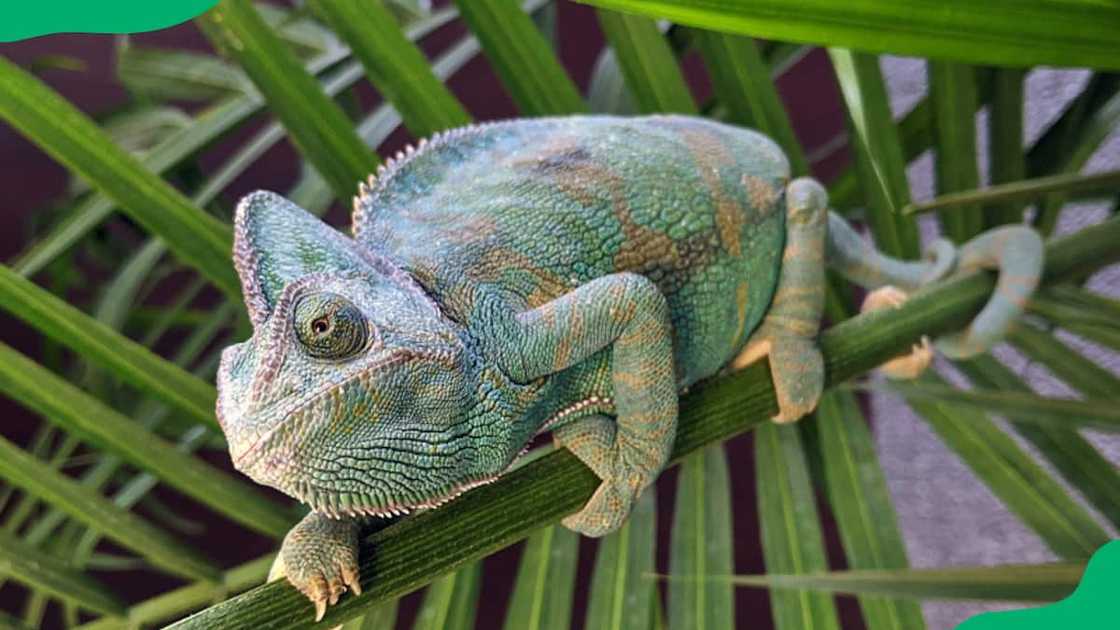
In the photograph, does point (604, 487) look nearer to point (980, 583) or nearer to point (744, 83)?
point (980, 583)

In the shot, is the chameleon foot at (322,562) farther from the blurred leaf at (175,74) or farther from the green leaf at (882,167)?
the blurred leaf at (175,74)

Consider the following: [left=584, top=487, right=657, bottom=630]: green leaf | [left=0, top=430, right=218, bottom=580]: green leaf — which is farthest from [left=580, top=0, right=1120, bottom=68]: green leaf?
[left=0, top=430, right=218, bottom=580]: green leaf

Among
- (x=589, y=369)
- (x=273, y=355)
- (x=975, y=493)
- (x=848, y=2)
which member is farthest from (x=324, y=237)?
(x=975, y=493)

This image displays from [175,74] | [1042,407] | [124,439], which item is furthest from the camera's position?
[175,74]

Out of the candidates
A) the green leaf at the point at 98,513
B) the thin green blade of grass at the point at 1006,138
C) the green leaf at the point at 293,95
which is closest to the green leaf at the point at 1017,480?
the thin green blade of grass at the point at 1006,138

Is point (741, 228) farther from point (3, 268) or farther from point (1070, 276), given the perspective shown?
point (3, 268)

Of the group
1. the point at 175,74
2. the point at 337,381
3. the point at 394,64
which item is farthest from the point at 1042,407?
the point at 175,74
